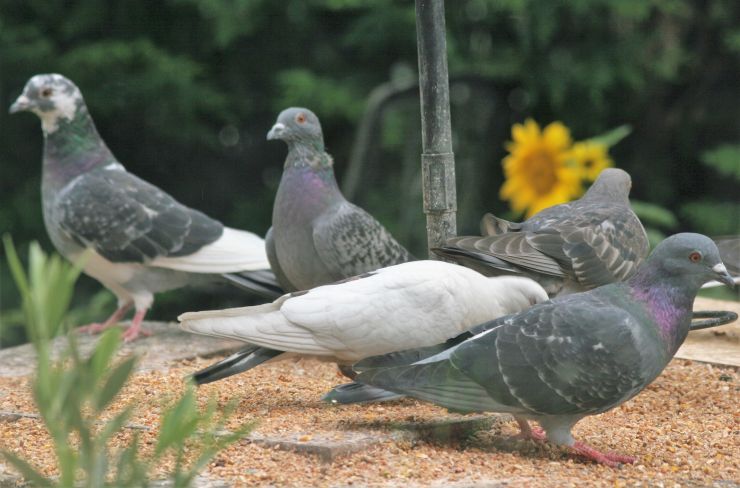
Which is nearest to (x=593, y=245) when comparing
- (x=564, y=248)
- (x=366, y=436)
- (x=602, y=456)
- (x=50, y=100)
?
(x=564, y=248)

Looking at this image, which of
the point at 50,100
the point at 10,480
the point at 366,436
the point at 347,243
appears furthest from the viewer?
the point at 50,100

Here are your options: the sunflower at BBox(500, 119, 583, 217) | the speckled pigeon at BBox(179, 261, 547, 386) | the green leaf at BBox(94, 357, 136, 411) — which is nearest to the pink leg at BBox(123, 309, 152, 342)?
the speckled pigeon at BBox(179, 261, 547, 386)

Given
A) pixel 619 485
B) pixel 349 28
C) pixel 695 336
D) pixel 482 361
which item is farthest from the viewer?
pixel 349 28

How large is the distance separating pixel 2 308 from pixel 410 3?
308 centimetres

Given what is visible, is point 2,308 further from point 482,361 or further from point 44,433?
point 482,361

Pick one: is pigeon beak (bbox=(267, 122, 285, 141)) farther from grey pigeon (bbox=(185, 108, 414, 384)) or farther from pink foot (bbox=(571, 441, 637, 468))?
pink foot (bbox=(571, 441, 637, 468))

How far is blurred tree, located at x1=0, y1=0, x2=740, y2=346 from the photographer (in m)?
6.14

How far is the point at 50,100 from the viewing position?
5234 millimetres

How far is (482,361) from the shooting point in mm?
3082

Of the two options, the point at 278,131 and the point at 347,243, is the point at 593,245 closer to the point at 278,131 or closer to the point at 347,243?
the point at 347,243

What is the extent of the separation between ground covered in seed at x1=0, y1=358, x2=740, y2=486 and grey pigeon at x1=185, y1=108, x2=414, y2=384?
0.43 m

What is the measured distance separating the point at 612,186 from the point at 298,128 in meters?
1.33

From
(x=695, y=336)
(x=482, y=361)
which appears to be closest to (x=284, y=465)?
(x=482, y=361)

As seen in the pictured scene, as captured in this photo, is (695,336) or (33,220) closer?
(695,336)
